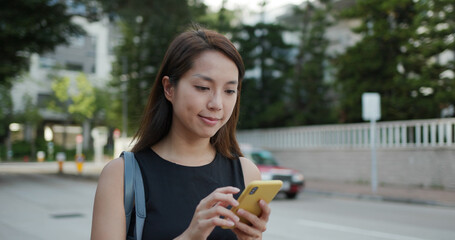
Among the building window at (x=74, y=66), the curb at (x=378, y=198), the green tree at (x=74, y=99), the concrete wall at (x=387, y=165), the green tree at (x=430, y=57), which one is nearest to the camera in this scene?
the curb at (x=378, y=198)

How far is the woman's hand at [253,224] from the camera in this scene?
5.05ft

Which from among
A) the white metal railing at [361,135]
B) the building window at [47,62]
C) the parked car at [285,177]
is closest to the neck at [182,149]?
the parked car at [285,177]

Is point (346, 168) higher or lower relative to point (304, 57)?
lower

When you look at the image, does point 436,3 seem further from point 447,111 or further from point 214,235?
point 214,235

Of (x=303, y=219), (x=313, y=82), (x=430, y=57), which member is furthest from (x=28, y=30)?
(x=313, y=82)

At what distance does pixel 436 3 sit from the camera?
17219 mm

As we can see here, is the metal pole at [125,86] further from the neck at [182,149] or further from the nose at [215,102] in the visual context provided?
the nose at [215,102]

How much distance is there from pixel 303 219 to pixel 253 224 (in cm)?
823

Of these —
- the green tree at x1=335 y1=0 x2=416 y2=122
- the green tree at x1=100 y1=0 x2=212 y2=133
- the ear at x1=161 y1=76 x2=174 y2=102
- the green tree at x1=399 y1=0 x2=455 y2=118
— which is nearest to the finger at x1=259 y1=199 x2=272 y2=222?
the ear at x1=161 y1=76 x2=174 y2=102

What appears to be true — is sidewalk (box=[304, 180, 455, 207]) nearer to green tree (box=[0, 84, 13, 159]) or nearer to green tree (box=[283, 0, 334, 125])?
green tree (box=[283, 0, 334, 125])

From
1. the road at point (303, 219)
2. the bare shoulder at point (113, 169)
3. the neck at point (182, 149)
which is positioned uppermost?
the neck at point (182, 149)

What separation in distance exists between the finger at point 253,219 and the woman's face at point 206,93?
38cm

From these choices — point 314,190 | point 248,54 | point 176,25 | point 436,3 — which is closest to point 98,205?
point 314,190

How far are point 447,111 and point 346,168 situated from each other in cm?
471
